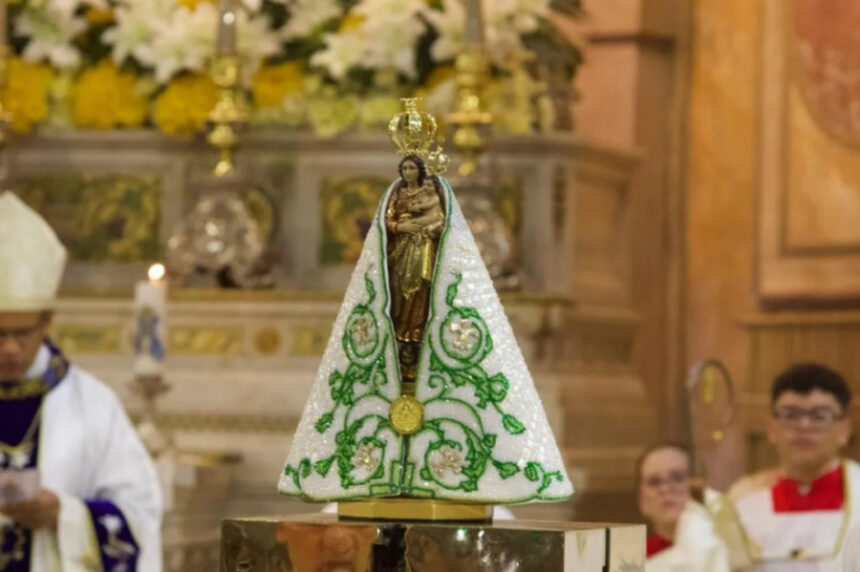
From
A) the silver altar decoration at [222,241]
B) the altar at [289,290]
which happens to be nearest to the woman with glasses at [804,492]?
the altar at [289,290]

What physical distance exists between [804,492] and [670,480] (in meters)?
0.33

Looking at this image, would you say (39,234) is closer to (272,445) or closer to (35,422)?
(35,422)

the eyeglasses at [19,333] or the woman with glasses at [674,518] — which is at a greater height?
the eyeglasses at [19,333]

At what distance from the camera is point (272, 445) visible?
23.4 ft

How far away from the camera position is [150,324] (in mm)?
6664

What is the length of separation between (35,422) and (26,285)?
38 cm

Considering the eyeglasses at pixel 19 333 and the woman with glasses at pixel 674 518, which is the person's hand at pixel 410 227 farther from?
the eyeglasses at pixel 19 333

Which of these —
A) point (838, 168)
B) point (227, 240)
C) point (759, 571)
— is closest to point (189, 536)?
point (227, 240)

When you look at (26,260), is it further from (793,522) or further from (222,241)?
(793,522)

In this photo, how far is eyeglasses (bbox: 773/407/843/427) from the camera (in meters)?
6.04

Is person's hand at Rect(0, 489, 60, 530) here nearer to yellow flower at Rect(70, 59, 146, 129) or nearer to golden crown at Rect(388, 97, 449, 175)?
yellow flower at Rect(70, 59, 146, 129)

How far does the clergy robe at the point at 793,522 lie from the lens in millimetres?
6062

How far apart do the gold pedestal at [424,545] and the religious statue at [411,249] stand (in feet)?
0.89

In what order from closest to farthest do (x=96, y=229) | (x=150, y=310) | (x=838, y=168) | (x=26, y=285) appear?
1. (x=26, y=285)
2. (x=150, y=310)
3. (x=96, y=229)
4. (x=838, y=168)
